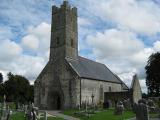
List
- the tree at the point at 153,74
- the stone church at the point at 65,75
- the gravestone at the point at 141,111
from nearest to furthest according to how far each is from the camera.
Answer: the gravestone at the point at 141,111 < the stone church at the point at 65,75 < the tree at the point at 153,74

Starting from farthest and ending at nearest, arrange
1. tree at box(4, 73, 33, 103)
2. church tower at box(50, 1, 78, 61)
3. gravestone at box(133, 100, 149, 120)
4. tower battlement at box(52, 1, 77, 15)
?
tree at box(4, 73, 33, 103) → tower battlement at box(52, 1, 77, 15) → church tower at box(50, 1, 78, 61) → gravestone at box(133, 100, 149, 120)

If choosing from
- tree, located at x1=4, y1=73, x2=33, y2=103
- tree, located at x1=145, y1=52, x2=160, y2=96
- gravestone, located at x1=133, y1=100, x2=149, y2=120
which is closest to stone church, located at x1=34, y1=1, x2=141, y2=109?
tree, located at x1=145, y1=52, x2=160, y2=96

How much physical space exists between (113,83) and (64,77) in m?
16.1

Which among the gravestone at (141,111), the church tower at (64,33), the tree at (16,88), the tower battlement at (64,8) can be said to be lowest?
the gravestone at (141,111)

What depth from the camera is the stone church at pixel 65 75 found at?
170ft

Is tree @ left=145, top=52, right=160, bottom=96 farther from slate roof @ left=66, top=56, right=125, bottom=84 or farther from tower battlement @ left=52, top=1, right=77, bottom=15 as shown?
tower battlement @ left=52, top=1, right=77, bottom=15

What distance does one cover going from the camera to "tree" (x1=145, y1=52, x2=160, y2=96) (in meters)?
64.1

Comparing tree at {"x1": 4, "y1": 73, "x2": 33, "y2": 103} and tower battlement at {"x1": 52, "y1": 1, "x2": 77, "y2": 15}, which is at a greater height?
tower battlement at {"x1": 52, "y1": 1, "x2": 77, "y2": 15}

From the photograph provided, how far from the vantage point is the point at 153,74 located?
6488cm

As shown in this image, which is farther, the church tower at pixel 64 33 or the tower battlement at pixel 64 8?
the tower battlement at pixel 64 8

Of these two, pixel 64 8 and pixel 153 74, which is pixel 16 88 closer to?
pixel 64 8

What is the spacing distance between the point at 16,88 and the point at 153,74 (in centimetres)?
4001

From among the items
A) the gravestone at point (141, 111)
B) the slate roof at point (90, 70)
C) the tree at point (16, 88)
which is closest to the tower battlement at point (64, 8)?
the slate roof at point (90, 70)

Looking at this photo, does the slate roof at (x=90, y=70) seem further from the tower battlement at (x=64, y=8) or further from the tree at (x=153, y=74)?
the tower battlement at (x=64, y=8)
